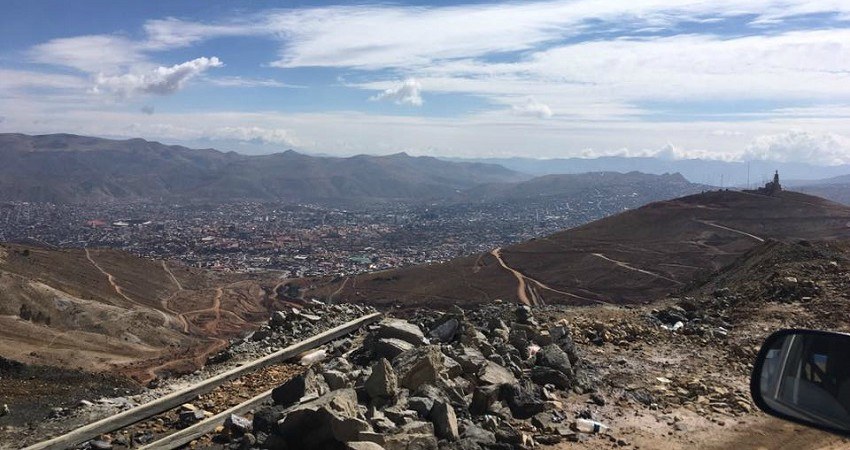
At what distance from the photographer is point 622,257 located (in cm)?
5175

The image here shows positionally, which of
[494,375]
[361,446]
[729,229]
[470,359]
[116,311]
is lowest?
[116,311]

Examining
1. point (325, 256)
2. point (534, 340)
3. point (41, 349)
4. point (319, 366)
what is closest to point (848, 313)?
point (534, 340)

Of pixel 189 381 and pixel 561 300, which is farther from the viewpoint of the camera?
pixel 561 300

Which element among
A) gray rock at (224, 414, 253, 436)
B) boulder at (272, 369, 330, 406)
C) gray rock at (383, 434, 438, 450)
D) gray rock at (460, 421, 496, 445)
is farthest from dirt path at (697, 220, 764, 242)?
gray rock at (224, 414, 253, 436)

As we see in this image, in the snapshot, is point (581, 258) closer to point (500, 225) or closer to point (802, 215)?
point (802, 215)

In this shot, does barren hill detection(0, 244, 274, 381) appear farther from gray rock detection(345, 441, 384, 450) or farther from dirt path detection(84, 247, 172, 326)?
gray rock detection(345, 441, 384, 450)

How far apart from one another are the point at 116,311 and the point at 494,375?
128 feet

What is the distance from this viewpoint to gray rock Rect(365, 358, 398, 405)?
22.5 feet

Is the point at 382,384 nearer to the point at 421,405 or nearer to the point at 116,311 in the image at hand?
the point at 421,405

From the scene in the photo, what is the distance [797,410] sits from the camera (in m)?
3.75

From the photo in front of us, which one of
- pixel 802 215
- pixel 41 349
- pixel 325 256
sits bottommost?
pixel 325 256

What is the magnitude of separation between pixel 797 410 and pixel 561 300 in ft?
130

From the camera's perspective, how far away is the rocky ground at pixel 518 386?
638 cm

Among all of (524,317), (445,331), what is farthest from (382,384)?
(524,317)
